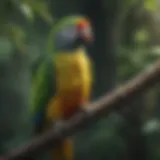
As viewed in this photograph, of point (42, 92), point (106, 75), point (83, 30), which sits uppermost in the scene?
point (83, 30)

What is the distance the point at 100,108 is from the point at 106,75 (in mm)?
463

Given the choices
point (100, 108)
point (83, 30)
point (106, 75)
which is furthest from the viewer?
point (106, 75)

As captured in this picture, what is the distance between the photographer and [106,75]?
1266mm

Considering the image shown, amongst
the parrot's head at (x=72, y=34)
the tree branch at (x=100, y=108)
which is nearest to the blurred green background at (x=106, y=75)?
the parrot's head at (x=72, y=34)

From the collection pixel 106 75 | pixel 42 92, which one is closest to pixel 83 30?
pixel 42 92

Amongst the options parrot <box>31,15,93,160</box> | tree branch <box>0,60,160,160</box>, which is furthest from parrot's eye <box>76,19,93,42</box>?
tree branch <box>0,60,160,160</box>

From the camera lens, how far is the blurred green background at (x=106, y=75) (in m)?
1.23

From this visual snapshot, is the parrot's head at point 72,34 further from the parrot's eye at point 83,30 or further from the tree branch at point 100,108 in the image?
the tree branch at point 100,108

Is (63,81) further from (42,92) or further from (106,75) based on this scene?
(106,75)

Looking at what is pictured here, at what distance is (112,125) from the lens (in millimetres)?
1256

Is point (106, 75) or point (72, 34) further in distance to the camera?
point (106, 75)

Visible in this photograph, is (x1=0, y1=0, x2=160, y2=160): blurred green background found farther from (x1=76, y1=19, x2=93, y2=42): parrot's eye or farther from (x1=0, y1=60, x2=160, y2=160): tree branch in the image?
(x1=0, y1=60, x2=160, y2=160): tree branch

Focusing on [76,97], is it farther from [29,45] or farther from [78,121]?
[29,45]

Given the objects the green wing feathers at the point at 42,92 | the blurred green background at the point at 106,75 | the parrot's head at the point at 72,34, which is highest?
the parrot's head at the point at 72,34
